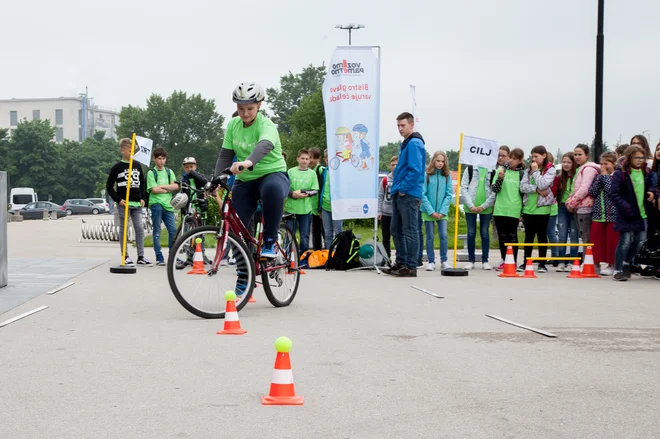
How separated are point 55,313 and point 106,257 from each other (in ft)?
29.4

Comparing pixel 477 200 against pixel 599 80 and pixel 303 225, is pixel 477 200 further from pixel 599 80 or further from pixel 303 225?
pixel 599 80

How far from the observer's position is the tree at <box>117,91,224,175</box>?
96000mm

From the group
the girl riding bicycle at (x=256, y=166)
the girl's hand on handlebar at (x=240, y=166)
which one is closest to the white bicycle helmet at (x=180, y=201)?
the girl riding bicycle at (x=256, y=166)

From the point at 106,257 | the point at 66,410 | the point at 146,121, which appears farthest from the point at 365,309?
the point at 146,121

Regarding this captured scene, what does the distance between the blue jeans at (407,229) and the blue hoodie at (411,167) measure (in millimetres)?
162

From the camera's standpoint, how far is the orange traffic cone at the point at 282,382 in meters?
4.76

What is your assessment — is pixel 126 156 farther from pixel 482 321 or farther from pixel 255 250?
pixel 482 321

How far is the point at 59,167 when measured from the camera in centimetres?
10244

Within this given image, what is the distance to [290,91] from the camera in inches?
4781

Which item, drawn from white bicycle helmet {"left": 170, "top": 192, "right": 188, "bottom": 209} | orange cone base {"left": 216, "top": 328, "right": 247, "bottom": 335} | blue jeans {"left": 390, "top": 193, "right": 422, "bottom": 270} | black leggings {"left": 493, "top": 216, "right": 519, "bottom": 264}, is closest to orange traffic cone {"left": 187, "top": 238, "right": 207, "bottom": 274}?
orange cone base {"left": 216, "top": 328, "right": 247, "bottom": 335}

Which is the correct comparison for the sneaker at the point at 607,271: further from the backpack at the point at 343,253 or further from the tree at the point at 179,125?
the tree at the point at 179,125

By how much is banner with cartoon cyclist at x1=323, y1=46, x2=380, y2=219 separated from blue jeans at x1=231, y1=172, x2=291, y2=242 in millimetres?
5466

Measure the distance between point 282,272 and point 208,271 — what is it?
46.5 inches

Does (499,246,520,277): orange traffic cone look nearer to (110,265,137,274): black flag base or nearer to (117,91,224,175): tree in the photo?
(110,265,137,274): black flag base
